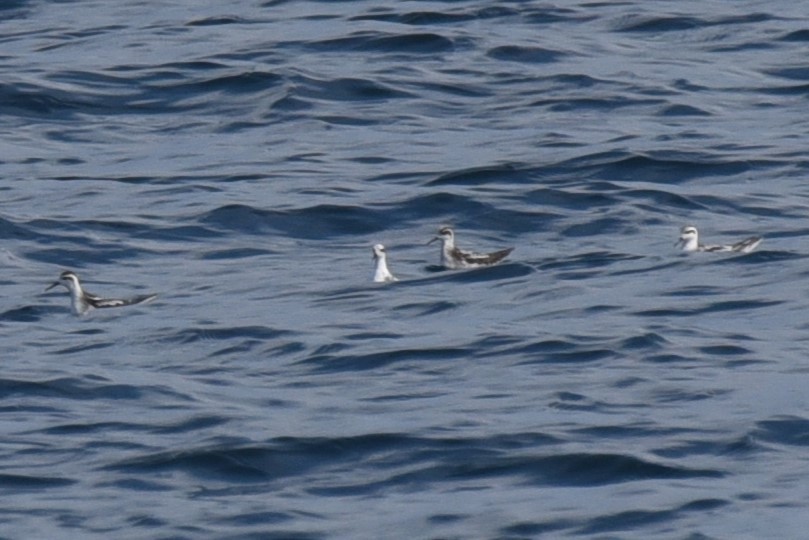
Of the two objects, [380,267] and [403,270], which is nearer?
[380,267]

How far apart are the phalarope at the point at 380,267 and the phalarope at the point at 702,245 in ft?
8.47

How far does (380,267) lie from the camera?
19.3 metres

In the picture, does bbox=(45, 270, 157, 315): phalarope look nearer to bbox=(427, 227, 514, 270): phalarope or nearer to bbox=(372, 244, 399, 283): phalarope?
bbox=(372, 244, 399, 283): phalarope

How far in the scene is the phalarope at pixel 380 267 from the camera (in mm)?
19234

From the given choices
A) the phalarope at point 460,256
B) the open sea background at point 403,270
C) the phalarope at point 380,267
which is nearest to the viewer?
the open sea background at point 403,270

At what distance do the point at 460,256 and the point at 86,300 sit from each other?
327 centimetres

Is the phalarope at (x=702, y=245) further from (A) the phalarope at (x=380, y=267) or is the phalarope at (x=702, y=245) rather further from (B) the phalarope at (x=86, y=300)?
(B) the phalarope at (x=86, y=300)

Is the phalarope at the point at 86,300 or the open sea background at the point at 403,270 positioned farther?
the phalarope at the point at 86,300

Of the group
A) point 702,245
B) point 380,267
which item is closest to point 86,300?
point 380,267

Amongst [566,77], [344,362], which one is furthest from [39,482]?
[566,77]

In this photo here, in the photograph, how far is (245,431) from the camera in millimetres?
14180

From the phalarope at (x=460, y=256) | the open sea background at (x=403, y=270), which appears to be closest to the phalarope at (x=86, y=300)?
the open sea background at (x=403, y=270)

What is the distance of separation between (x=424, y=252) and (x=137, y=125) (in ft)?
20.4

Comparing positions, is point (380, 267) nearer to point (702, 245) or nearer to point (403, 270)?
point (403, 270)
